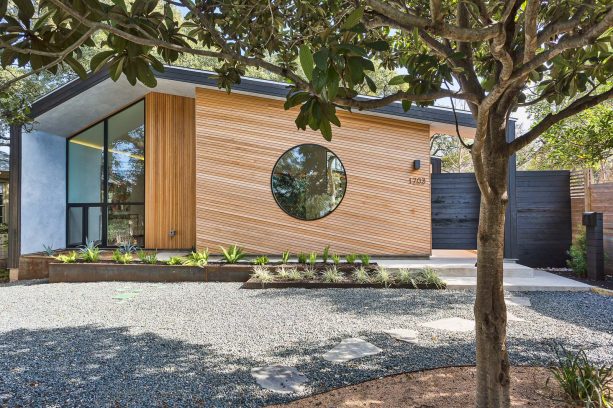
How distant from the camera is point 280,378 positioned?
276 cm

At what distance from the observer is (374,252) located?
7902 millimetres

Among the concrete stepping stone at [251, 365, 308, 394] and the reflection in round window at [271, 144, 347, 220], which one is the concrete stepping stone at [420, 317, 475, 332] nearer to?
the concrete stepping stone at [251, 365, 308, 394]

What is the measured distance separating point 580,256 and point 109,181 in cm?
1071

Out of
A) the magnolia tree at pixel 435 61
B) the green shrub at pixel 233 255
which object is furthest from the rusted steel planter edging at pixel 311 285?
the magnolia tree at pixel 435 61

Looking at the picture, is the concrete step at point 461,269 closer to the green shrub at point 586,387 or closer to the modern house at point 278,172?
the modern house at point 278,172

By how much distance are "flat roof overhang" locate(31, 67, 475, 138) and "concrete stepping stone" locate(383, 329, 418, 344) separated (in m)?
4.85

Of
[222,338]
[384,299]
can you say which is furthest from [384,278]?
[222,338]

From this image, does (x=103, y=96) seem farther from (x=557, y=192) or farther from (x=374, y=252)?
(x=557, y=192)

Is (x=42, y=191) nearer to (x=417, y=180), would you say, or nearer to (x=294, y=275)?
(x=294, y=275)

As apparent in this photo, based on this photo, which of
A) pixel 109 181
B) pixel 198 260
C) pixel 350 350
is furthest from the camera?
pixel 109 181

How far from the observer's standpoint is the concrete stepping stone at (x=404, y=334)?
358cm

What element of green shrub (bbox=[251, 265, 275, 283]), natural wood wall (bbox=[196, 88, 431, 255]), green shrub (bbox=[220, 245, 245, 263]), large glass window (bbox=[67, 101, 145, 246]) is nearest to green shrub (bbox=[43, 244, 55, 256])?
large glass window (bbox=[67, 101, 145, 246])

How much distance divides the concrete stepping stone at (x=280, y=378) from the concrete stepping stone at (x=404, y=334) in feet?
4.09

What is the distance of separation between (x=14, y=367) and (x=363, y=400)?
2.89 meters
